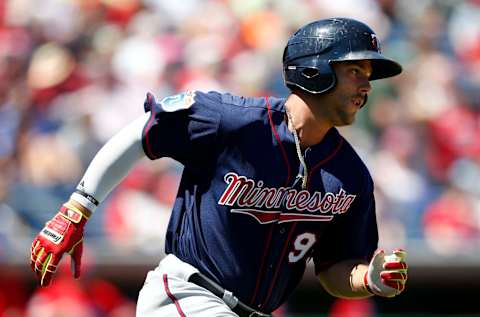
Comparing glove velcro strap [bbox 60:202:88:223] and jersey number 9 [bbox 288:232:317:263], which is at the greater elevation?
→ jersey number 9 [bbox 288:232:317:263]

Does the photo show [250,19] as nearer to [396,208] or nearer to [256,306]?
[396,208]

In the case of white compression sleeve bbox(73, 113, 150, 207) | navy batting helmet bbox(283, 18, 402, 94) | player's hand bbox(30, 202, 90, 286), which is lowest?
player's hand bbox(30, 202, 90, 286)

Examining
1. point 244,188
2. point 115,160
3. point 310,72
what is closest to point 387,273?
point 244,188

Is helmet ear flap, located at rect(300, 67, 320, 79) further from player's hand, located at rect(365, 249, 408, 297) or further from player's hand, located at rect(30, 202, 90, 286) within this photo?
player's hand, located at rect(30, 202, 90, 286)

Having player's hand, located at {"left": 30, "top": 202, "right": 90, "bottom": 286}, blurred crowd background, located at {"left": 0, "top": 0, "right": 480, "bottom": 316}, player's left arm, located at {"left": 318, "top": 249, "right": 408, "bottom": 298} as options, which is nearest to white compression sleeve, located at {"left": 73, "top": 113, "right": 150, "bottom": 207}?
player's hand, located at {"left": 30, "top": 202, "right": 90, "bottom": 286}

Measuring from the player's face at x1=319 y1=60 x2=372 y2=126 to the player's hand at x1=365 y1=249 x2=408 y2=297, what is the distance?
58 cm

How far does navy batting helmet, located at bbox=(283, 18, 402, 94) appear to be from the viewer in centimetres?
409

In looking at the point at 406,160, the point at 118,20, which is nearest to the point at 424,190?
the point at 406,160

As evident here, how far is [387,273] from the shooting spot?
393cm

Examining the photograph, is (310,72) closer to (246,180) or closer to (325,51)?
(325,51)

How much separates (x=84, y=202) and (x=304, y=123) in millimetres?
955

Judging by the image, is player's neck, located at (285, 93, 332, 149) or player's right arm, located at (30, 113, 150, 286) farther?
player's neck, located at (285, 93, 332, 149)

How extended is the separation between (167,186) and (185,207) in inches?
166

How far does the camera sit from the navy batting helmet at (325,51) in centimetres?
409
